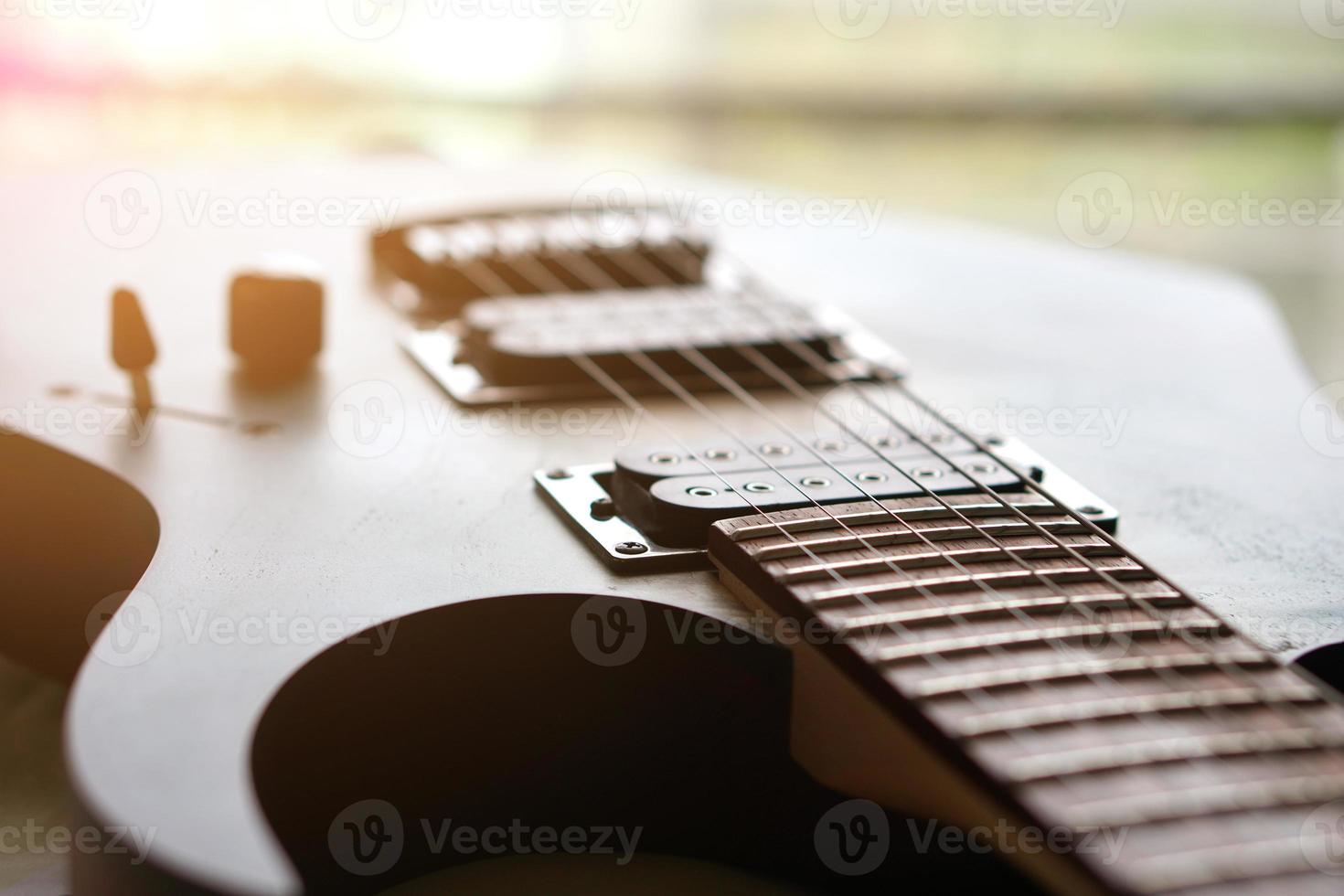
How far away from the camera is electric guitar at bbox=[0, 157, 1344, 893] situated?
1.72ft

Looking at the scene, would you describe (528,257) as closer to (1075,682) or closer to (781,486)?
(781,486)

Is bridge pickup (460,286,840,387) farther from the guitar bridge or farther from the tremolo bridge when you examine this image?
the guitar bridge

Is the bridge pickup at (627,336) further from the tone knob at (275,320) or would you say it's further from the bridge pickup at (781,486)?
the bridge pickup at (781,486)

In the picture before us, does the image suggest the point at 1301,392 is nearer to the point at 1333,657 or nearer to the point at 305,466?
the point at 1333,657

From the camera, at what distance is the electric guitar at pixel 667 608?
52cm

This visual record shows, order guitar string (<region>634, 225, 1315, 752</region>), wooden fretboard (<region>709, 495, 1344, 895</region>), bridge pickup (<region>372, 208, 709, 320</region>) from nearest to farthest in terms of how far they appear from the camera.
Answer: wooden fretboard (<region>709, 495, 1344, 895</region>)
guitar string (<region>634, 225, 1315, 752</region>)
bridge pickup (<region>372, 208, 709, 320</region>)

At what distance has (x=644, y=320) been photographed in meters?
1.13

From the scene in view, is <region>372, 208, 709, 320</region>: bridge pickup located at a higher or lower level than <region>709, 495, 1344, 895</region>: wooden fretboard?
higher

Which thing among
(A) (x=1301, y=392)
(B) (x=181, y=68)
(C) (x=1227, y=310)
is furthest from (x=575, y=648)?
(B) (x=181, y=68)

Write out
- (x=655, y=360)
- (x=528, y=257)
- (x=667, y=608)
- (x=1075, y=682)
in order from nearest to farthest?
(x=1075, y=682)
(x=667, y=608)
(x=655, y=360)
(x=528, y=257)

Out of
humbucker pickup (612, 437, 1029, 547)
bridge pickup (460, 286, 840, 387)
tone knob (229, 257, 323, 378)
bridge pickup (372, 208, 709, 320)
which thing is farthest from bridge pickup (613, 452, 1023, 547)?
bridge pickup (372, 208, 709, 320)

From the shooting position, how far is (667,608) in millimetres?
682

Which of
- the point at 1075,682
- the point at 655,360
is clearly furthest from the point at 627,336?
the point at 1075,682

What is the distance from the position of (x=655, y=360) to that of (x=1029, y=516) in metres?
0.38
